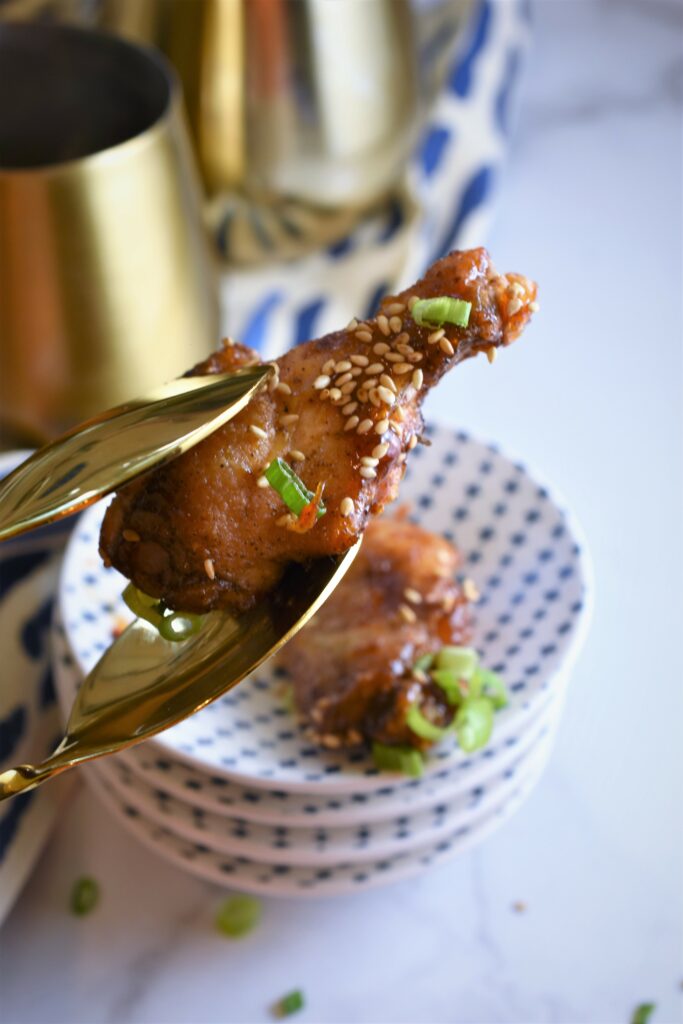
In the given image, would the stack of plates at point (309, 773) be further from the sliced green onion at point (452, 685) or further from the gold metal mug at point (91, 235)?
the gold metal mug at point (91, 235)

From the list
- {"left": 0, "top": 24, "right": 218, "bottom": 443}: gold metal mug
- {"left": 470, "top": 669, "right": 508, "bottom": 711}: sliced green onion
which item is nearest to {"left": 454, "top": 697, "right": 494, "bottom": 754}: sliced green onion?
{"left": 470, "top": 669, "right": 508, "bottom": 711}: sliced green onion

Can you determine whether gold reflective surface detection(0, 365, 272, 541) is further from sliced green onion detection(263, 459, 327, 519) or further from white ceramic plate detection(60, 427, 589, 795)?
white ceramic plate detection(60, 427, 589, 795)

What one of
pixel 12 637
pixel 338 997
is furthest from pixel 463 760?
pixel 12 637

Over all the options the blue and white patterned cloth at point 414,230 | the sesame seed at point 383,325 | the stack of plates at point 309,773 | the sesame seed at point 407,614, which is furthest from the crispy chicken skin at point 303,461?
the blue and white patterned cloth at point 414,230

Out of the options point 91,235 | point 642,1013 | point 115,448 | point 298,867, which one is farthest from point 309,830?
point 91,235

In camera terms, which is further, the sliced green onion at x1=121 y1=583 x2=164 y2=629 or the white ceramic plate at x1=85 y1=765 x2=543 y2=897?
the white ceramic plate at x1=85 y1=765 x2=543 y2=897

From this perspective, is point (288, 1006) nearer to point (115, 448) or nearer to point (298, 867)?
point (298, 867)

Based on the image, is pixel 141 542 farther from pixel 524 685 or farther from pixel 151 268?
pixel 151 268
